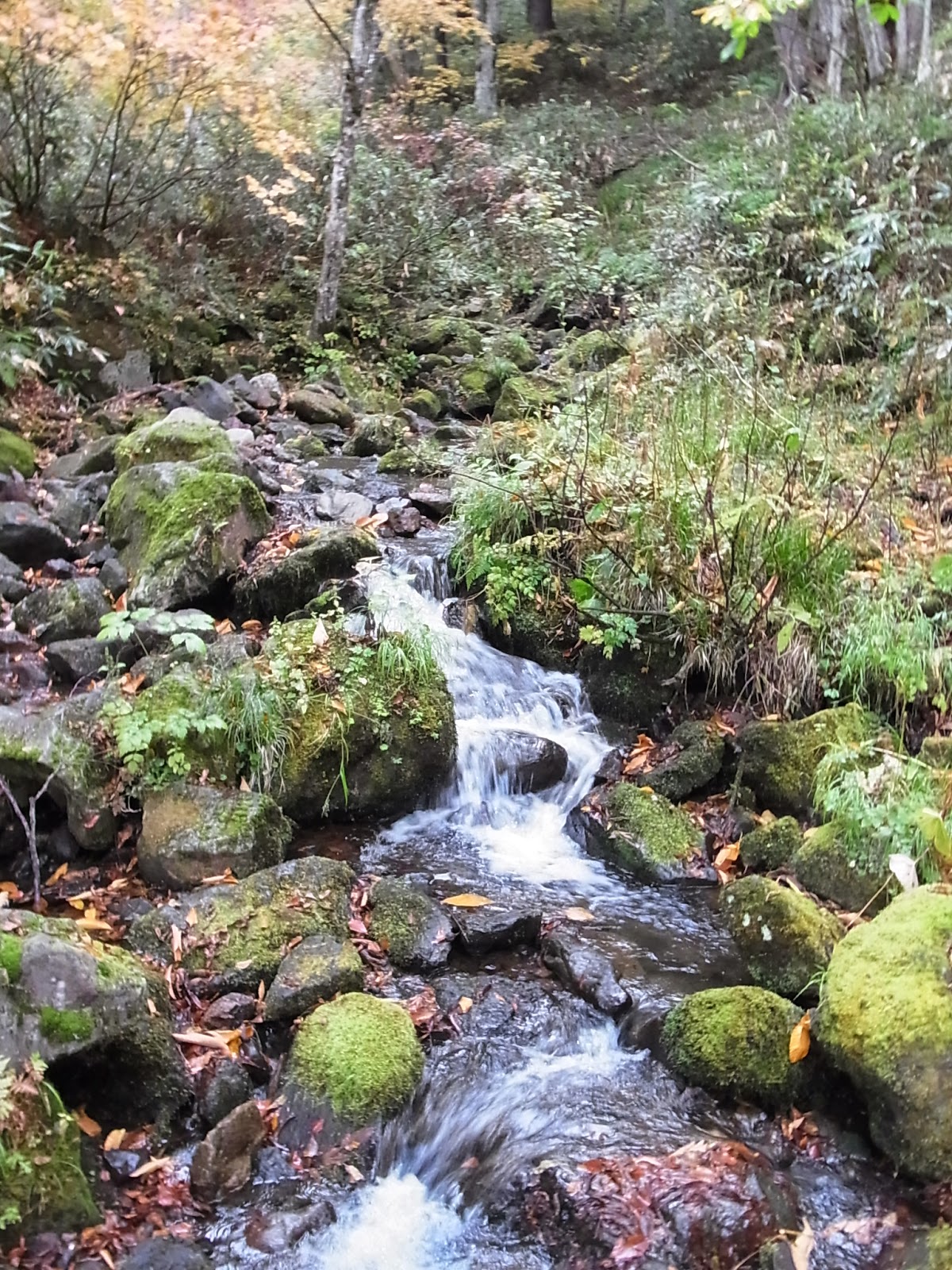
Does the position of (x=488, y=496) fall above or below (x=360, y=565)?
above

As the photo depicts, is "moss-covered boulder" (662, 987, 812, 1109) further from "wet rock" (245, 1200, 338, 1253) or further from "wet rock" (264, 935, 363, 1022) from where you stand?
"wet rock" (245, 1200, 338, 1253)

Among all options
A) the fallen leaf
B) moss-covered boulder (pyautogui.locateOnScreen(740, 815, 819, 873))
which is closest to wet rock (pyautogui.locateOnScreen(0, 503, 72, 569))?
moss-covered boulder (pyautogui.locateOnScreen(740, 815, 819, 873))

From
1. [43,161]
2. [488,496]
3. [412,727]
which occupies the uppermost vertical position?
[43,161]

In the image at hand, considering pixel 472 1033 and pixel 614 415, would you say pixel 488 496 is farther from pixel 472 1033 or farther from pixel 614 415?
pixel 472 1033

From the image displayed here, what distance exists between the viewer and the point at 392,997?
440 centimetres

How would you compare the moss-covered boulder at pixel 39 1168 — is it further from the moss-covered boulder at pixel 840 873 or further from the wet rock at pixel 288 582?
the wet rock at pixel 288 582

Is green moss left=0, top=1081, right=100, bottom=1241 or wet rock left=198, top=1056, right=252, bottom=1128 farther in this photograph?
wet rock left=198, top=1056, right=252, bottom=1128

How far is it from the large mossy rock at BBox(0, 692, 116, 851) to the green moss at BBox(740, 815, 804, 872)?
3.51 meters

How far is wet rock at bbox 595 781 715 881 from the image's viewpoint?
17.9 feet

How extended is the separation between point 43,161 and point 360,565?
6.31m

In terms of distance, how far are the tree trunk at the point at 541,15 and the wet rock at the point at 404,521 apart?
20584 mm

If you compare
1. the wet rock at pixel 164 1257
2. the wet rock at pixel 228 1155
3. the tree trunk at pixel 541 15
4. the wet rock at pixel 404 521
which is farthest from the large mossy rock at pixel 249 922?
the tree trunk at pixel 541 15

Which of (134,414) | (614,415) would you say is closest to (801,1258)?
(614,415)

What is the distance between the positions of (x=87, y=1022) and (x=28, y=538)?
456cm
